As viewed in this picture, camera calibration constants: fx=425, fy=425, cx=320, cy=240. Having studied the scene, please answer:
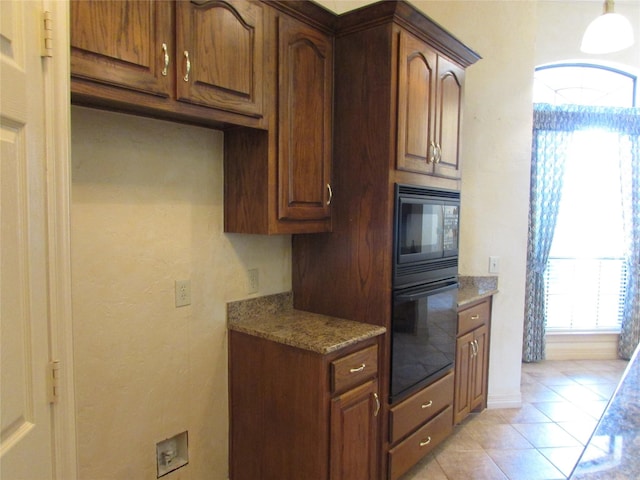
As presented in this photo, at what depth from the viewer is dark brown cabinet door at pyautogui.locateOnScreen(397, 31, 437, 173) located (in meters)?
2.02

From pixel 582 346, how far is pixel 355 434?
11.4 feet

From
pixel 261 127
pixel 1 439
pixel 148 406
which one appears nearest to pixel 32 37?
pixel 1 439

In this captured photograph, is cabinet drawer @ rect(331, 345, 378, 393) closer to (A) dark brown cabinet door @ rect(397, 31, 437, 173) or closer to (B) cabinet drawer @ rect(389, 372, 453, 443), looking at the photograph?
(B) cabinet drawer @ rect(389, 372, 453, 443)

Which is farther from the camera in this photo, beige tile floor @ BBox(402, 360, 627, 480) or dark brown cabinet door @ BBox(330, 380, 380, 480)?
beige tile floor @ BBox(402, 360, 627, 480)

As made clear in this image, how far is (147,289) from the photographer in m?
1.77

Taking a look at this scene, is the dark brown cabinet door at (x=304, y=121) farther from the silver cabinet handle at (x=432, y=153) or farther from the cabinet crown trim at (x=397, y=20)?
the silver cabinet handle at (x=432, y=153)

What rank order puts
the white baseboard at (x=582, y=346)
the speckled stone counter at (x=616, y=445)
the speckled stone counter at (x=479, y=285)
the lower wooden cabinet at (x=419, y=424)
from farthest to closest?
the white baseboard at (x=582, y=346), the speckled stone counter at (x=479, y=285), the lower wooden cabinet at (x=419, y=424), the speckled stone counter at (x=616, y=445)

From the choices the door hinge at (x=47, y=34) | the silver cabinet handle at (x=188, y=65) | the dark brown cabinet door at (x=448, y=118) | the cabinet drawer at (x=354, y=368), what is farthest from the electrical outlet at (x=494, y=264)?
the door hinge at (x=47, y=34)

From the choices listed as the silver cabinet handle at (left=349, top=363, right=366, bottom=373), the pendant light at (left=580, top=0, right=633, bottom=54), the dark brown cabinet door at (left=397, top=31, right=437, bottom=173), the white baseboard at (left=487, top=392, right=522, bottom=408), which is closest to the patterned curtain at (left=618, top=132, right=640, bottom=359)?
the white baseboard at (left=487, top=392, right=522, bottom=408)

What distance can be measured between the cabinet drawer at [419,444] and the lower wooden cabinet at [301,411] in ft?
0.43

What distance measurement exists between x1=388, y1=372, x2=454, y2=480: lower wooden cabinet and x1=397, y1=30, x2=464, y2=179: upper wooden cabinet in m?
1.22

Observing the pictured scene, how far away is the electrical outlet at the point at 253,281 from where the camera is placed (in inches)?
86.4

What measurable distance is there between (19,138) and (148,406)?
132 cm

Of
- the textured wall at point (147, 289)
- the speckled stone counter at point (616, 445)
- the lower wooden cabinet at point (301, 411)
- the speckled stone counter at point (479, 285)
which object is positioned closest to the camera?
the speckled stone counter at point (616, 445)
